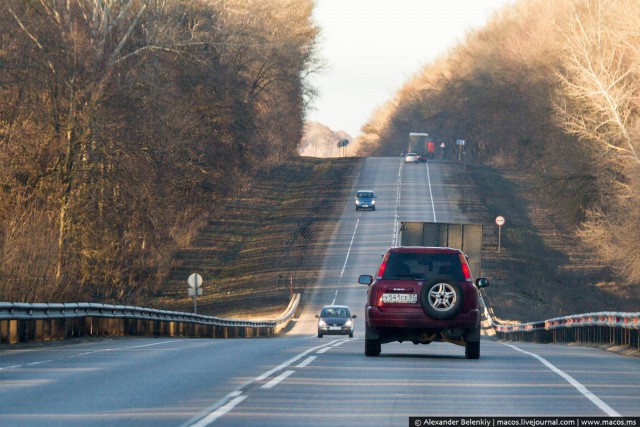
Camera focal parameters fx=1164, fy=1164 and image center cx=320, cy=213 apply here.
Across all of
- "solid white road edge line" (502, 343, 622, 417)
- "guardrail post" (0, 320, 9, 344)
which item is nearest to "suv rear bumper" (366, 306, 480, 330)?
"solid white road edge line" (502, 343, 622, 417)

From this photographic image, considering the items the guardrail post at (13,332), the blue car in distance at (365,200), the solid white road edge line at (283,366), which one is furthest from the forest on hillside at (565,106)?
the solid white road edge line at (283,366)

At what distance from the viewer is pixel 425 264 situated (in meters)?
20.5

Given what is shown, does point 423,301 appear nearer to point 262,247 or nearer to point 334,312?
point 334,312

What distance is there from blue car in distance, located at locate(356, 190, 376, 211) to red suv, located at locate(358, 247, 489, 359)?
7126cm

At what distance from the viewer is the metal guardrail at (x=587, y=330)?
2628cm

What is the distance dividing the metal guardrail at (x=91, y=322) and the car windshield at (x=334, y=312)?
393cm

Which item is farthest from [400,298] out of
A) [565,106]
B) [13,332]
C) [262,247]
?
[262,247]

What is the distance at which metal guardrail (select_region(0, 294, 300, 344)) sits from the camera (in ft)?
84.3

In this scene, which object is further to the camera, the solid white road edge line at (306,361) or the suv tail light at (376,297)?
the suv tail light at (376,297)

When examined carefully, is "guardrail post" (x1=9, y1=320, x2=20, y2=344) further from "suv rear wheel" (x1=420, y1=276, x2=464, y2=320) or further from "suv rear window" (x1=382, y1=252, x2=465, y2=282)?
"suv rear wheel" (x1=420, y1=276, x2=464, y2=320)

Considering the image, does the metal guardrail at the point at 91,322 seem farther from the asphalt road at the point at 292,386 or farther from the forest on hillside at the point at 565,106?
the forest on hillside at the point at 565,106

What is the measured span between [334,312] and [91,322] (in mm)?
18507

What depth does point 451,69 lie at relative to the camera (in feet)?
451

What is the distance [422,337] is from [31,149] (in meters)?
28.7
